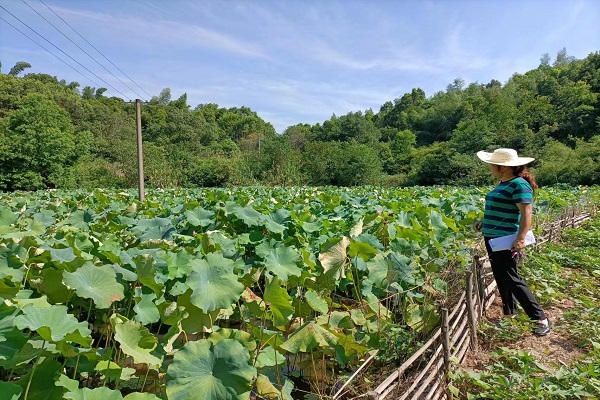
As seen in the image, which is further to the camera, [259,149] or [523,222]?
[259,149]

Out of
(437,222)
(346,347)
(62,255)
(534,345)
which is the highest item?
(437,222)

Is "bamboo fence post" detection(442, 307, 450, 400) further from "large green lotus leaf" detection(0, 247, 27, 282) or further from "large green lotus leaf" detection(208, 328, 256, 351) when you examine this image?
"large green lotus leaf" detection(0, 247, 27, 282)

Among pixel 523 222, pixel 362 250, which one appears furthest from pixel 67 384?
pixel 523 222

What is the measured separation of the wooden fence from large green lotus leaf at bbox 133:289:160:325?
0.99 m

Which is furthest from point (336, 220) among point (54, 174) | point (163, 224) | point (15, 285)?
point (54, 174)

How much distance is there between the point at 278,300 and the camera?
1.73 m

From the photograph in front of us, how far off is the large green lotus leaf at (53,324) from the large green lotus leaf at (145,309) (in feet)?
1.41

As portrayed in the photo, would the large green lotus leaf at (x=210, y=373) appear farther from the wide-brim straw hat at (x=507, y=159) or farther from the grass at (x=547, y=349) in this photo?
the wide-brim straw hat at (x=507, y=159)

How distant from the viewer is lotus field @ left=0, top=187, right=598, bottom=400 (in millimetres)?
1350

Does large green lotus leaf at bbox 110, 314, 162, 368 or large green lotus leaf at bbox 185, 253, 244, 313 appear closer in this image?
large green lotus leaf at bbox 110, 314, 162, 368

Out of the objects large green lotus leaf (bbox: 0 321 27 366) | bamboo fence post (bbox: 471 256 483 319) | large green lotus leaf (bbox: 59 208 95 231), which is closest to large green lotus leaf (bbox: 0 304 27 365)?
large green lotus leaf (bbox: 0 321 27 366)

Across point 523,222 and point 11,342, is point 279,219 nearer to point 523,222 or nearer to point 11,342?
point 523,222

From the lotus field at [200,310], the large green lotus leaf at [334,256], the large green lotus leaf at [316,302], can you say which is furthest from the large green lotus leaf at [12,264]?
the large green lotus leaf at [334,256]

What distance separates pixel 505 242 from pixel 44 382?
2972 millimetres
